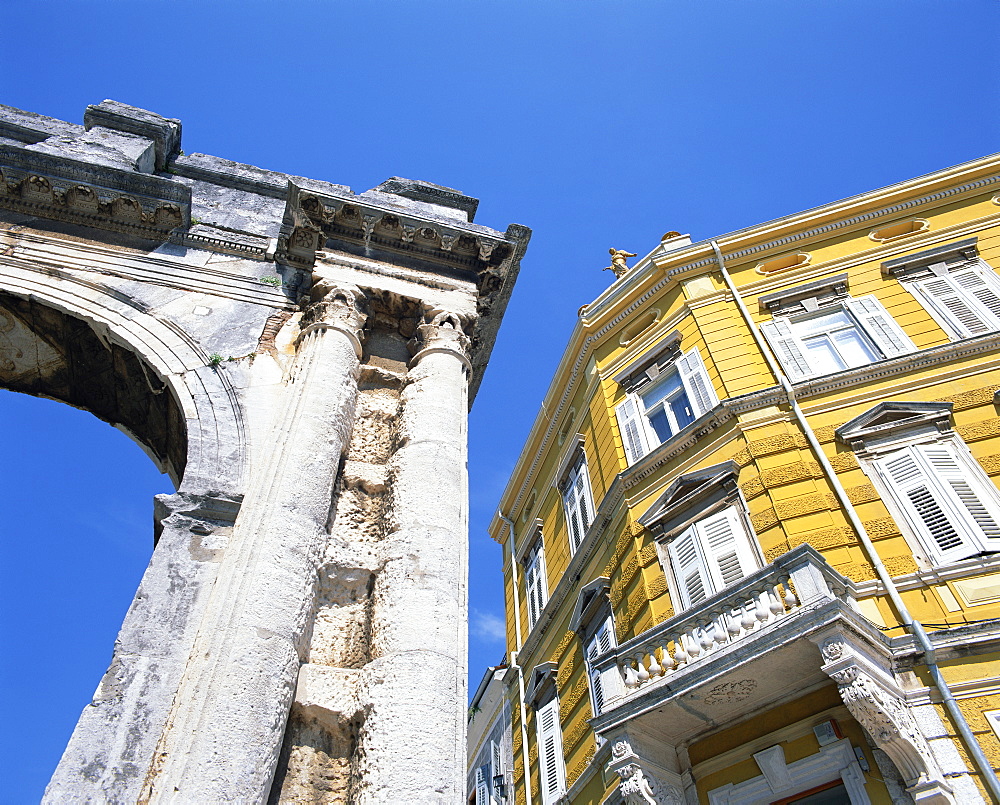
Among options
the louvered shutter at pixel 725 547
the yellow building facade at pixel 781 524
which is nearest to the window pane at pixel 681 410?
the yellow building facade at pixel 781 524

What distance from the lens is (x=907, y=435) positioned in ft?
36.4

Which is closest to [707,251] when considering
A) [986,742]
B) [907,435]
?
[907,435]

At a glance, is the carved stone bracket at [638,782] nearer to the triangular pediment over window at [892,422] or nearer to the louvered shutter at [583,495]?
the triangular pediment over window at [892,422]

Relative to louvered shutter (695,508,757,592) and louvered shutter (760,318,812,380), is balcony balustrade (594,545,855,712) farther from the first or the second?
louvered shutter (760,318,812,380)

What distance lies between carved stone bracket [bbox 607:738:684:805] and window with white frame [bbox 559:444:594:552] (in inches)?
199

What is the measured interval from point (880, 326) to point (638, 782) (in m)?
7.92

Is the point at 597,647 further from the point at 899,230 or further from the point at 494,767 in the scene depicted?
the point at 899,230

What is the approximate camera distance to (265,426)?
5.25 meters

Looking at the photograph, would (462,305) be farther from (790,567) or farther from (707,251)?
(707,251)

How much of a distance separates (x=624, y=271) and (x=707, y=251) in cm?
306

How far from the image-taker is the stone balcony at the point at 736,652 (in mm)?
8742

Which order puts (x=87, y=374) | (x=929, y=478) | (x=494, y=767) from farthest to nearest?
1. (x=494, y=767)
2. (x=929, y=478)
3. (x=87, y=374)

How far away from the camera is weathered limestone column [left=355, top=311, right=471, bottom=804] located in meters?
3.55

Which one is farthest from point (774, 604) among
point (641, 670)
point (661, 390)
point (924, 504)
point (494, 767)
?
point (494, 767)
